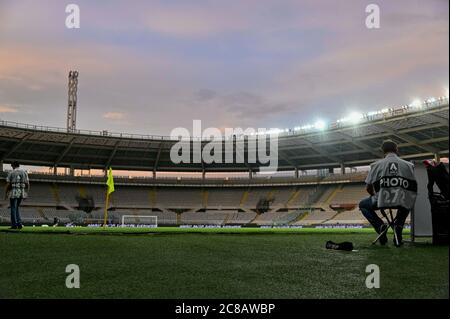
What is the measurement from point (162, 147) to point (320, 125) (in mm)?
18180

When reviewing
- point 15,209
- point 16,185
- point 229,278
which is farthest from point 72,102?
point 229,278

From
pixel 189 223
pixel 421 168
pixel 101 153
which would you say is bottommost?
pixel 189 223

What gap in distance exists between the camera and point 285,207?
140ft

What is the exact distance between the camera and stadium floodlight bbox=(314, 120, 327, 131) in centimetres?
3778

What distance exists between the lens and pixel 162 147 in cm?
4491

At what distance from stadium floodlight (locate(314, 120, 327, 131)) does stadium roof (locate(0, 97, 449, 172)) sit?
0.33m

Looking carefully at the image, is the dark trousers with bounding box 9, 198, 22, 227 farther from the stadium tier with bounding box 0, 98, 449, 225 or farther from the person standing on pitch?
the stadium tier with bounding box 0, 98, 449, 225

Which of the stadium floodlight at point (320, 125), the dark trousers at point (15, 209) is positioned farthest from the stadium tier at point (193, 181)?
the dark trousers at point (15, 209)

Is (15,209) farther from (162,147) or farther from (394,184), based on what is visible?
(162,147)

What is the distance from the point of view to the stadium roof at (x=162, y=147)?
34656 millimetres

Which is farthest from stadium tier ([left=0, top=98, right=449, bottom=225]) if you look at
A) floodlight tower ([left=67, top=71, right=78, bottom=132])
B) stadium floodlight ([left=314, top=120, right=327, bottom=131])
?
floodlight tower ([left=67, top=71, right=78, bottom=132])
